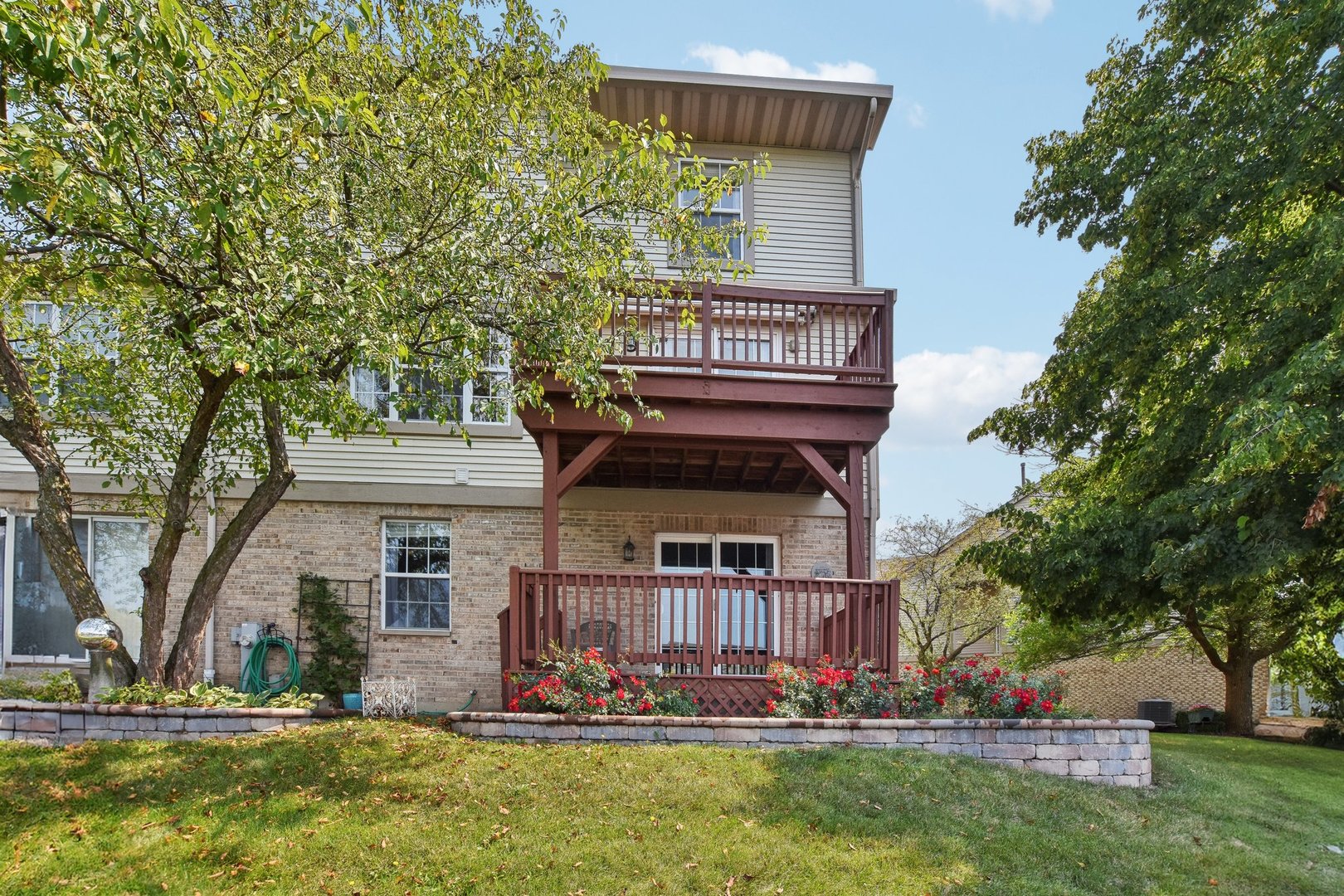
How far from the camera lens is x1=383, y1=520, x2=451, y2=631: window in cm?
1018

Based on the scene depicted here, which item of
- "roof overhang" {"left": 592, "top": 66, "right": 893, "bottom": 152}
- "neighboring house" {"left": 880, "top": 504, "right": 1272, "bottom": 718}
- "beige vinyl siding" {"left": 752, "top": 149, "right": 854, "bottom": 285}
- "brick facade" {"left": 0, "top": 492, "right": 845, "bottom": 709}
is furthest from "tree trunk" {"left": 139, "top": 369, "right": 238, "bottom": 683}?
"neighboring house" {"left": 880, "top": 504, "right": 1272, "bottom": 718}

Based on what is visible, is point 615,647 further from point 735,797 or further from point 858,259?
point 858,259

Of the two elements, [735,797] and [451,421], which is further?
[451,421]

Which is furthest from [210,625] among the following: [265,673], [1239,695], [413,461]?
[1239,695]

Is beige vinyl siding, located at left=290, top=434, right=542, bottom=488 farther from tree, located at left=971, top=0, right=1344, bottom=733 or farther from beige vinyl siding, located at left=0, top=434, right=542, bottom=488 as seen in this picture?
tree, located at left=971, top=0, right=1344, bottom=733

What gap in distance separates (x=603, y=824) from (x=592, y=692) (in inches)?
69.3

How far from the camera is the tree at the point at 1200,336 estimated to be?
7.78 m

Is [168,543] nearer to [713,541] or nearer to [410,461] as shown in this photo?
[410,461]

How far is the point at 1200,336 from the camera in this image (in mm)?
9547

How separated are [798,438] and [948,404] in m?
26.2

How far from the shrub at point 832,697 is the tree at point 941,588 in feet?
29.4

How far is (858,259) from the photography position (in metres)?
11.3

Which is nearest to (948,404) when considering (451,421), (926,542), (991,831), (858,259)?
(926,542)

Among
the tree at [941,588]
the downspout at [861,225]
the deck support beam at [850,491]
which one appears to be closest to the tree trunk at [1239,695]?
the tree at [941,588]
